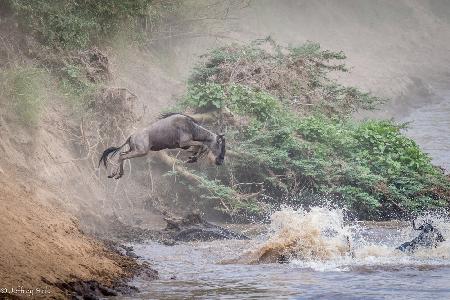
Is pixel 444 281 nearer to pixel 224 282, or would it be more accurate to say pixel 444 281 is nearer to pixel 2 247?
pixel 224 282

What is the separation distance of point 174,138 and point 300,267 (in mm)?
3214

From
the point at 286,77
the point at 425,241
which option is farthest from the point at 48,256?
the point at 286,77

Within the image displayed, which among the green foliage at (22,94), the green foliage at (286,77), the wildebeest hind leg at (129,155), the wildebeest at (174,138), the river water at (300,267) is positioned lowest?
the river water at (300,267)

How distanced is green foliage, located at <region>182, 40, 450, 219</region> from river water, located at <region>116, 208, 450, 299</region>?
258 cm

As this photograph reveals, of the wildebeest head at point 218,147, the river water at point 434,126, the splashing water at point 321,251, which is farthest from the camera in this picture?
the river water at point 434,126

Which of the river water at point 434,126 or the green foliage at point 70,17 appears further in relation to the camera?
the river water at point 434,126

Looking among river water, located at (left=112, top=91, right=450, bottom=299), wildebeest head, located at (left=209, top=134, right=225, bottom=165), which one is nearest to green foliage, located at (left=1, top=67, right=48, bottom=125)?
river water, located at (left=112, top=91, right=450, bottom=299)

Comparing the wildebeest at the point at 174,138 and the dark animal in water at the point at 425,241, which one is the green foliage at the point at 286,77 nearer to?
the wildebeest at the point at 174,138

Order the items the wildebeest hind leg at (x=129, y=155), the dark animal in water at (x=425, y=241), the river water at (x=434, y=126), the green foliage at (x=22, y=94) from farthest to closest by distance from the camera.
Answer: the river water at (x=434, y=126)
the green foliage at (x=22, y=94)
the wildebeest hind leg at (x=129, y=155)
the dark animal in water at (x=425, y=241)

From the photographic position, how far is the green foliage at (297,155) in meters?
17.2

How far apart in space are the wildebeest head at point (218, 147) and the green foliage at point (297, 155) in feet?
9.66

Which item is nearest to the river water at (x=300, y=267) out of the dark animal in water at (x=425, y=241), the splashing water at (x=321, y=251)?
the splashing water at (x=321, y=251)

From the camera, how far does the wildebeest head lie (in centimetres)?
1347

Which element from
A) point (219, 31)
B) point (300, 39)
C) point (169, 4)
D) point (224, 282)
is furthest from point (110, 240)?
point (300, 39)
